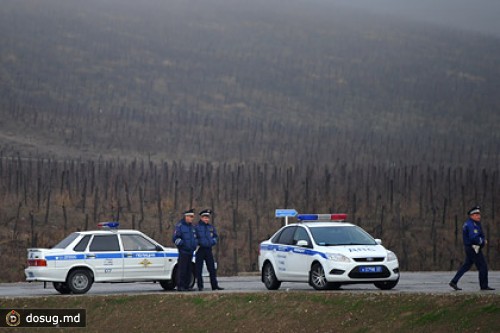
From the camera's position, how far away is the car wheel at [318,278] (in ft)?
72.1

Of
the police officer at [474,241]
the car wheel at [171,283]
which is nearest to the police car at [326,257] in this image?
the police officer at [474,241]

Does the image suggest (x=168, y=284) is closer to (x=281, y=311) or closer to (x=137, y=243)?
(x=137, y=243)

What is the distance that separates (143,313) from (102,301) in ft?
4.89

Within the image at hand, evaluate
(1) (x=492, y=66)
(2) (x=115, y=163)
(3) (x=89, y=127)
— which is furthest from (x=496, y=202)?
(1) (x=492, y=66)

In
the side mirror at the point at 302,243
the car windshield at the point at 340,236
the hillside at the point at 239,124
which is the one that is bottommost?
the side mirror at the point at 302,243

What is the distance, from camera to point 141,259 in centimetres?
2486

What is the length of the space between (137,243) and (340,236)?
5.19 meters

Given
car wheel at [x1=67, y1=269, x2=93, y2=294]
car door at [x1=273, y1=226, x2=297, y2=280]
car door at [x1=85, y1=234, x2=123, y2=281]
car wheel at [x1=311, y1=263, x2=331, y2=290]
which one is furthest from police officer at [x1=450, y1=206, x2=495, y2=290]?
car wheel at [x1=67, y1=269, x2=93, y2=294]

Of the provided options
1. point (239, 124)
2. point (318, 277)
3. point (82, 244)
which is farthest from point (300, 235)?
point (239, 124)

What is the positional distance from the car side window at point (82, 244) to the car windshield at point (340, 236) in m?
5.38

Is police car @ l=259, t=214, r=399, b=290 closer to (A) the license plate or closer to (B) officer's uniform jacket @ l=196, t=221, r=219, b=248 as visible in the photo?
(A) the license plate

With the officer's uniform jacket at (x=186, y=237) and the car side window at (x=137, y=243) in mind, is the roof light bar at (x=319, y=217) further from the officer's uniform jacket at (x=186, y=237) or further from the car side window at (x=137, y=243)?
the car side window at (x=137, y=243)

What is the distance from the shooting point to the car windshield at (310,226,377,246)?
22641mm

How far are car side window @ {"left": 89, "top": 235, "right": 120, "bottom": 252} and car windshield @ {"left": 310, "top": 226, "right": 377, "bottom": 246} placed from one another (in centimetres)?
490
